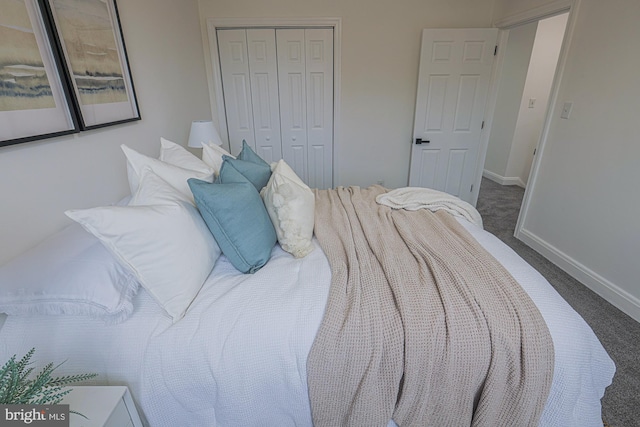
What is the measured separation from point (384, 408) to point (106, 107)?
177 cm

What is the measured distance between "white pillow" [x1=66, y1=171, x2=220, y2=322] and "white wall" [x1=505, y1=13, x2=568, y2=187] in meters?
4.28

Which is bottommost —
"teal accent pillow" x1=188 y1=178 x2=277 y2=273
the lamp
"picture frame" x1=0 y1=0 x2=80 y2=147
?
"teal accent pillow" x1=188 y1=178 x2=277 y2=273

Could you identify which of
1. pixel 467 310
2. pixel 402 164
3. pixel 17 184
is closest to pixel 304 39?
pixel 402 164

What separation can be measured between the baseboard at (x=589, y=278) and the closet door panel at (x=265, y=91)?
8.97 ft

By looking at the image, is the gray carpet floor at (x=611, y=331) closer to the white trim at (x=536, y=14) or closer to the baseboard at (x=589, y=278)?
the baseboard at (x=589, y=278)

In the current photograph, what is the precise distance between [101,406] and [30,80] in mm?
1106

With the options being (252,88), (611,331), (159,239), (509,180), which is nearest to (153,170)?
(159,239)

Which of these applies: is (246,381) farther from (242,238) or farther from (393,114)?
(393,114)

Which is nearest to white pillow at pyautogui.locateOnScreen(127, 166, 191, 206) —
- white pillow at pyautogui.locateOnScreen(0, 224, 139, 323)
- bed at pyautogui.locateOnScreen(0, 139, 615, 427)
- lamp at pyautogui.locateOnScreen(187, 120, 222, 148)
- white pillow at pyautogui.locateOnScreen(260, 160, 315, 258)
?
bed at pyautogui.locateOnScreen(0, 139, 615, 427)

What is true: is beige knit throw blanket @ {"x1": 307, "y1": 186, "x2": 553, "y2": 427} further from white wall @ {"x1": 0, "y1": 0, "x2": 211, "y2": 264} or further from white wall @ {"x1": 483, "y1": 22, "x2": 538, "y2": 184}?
white wall @ {"x1": 483, "y1": 22, "x2": 538, "y2": 184}

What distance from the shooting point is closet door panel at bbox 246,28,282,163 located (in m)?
3.02

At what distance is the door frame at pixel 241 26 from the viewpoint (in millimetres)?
2926

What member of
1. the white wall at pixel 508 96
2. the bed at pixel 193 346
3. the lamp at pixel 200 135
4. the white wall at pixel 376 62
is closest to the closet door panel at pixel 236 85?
the white wall at pixel 376 62

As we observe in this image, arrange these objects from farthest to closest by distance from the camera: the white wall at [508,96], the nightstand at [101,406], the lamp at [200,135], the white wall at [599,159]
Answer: the white wall at [508,96]
the lamp at [200,135]
the white wall at [599,159]
the nightstand at [101,406]
